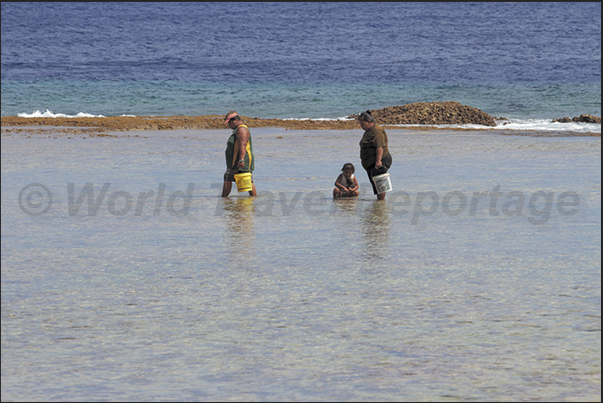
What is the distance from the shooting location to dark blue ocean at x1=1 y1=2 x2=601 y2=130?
47.6 metres

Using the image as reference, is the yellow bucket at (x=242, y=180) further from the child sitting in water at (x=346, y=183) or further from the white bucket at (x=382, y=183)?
the white bucket at (x=382, y=183)

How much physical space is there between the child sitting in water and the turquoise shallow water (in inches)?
8.8

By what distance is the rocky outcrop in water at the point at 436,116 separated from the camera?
108 feet

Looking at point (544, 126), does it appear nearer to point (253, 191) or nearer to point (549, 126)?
point (549, 126)

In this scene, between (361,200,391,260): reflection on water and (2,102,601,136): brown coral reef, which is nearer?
(361,200,391,260): reflection on water

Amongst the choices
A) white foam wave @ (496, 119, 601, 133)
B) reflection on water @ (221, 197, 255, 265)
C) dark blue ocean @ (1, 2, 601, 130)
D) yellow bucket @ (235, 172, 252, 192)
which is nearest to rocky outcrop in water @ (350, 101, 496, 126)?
white foam wave @ (496, 119, 601, 133)

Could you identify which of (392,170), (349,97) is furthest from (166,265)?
(349,97)

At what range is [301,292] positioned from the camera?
7.49 m

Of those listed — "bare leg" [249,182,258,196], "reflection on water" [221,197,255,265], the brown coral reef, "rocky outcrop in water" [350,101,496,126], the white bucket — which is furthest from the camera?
"rocky outcrop in water" [350,101,496,126]

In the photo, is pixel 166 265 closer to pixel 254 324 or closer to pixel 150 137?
pixel 254 324

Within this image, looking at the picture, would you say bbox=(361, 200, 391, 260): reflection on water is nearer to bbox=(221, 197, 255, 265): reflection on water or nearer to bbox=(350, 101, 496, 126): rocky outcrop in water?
bbox=(221, 197, 255, 265): reflection on water

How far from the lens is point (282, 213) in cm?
1227

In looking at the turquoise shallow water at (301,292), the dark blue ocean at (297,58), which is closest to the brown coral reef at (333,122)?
the dark blue ocean at (297,58)

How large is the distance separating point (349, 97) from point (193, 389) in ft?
152
